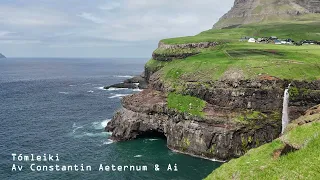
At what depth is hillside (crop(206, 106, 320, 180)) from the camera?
81.0 feet

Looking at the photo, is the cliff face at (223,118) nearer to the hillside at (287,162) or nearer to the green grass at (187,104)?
the green grass at (187,104)

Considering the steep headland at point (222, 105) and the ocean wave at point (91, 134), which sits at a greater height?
the steep headland at point (222, 105)

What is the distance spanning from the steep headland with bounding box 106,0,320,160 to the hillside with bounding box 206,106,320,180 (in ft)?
122

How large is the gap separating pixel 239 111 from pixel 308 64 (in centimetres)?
2545

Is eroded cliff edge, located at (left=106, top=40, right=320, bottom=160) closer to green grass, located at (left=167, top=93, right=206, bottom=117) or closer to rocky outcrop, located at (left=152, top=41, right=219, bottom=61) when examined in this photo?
green grass, located at (left=167, top=93, right=206, bottom=117)

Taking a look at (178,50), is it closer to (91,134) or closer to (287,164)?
(91,134)

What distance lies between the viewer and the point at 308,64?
84.4m

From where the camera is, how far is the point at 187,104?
79.8 m

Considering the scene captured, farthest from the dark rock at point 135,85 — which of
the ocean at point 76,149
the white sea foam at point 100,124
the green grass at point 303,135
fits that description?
the green grass at point 303,135

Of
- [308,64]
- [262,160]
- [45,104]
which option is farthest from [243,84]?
[45,104]

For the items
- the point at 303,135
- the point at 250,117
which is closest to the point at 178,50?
the point at 250,117

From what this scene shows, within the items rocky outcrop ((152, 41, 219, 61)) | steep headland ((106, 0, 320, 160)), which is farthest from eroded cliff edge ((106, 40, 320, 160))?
rocky outcrop ((152, 41, 219, 61))

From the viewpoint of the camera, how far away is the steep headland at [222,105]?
235 feet

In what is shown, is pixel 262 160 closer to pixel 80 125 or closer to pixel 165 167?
pixel 165 167
